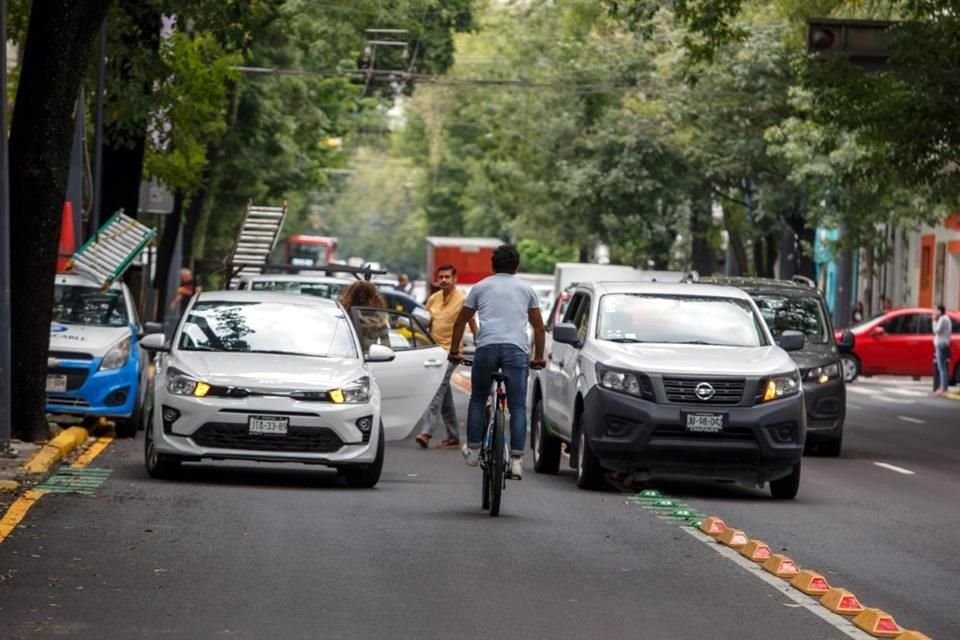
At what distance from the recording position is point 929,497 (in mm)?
18688

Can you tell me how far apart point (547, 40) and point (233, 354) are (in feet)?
150

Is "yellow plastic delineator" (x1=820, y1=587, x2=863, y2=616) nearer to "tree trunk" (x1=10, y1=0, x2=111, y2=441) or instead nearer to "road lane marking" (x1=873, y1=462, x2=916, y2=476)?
"road lane marking" (x1=873, y1=462, x2=916, y2=476)

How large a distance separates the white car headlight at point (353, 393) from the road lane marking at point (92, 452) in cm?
288

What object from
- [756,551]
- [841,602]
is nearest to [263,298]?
[756,551]

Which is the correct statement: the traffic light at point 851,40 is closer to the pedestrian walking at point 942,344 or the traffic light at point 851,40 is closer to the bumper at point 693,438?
the bumper at point 693,438

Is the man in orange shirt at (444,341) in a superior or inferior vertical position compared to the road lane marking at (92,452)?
superior

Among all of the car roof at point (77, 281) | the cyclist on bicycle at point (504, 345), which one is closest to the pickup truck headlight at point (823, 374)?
the car roof at point (77, 281)

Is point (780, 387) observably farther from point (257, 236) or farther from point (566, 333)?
point (257, 236)

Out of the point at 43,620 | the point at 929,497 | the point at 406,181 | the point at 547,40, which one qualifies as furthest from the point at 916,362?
the point at 406,181

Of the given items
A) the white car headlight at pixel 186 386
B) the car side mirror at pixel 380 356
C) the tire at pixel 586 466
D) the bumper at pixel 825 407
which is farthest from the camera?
→ the bumper at pixel 825 407

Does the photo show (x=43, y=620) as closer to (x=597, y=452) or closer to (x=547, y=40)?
(x=597, y=452)

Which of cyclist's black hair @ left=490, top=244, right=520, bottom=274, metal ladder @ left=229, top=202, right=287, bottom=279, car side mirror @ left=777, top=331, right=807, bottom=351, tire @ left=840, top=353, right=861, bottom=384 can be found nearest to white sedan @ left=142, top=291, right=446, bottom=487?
cyclist's black hair @ left=490, top=244, right=520, bottom=274

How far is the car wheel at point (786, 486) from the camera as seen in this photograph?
17.8 meters

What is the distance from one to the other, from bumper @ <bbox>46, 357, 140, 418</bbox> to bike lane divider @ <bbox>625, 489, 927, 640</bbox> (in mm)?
7873
